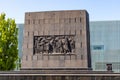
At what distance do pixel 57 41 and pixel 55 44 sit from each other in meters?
0.30

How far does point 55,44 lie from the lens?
75.6ft

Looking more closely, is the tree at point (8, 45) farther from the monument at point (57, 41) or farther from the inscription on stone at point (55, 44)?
the inscription on stone at point (55, 44)

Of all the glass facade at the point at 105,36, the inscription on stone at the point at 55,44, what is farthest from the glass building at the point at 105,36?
the inscription on stone at the point at 55,44

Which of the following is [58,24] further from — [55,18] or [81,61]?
[81,61]

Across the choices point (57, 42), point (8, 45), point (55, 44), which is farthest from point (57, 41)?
point (8, 45)

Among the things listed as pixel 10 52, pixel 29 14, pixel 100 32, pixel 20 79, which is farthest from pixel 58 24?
pixel 100 32

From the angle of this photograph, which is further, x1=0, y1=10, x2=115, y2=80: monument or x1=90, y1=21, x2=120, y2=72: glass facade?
x1=90, y1=21, x2=120, y2=72: glass facade

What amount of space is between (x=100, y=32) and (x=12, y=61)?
180ft

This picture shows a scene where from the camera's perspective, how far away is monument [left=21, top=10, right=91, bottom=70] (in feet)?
74.2

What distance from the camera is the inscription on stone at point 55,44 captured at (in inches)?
898

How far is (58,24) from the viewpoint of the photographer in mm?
23531

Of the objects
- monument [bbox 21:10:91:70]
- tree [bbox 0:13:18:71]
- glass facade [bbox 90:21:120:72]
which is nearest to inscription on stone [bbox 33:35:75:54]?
monument [bbox 21:10:91:70]

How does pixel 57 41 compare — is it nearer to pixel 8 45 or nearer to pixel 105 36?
pixel 8 45

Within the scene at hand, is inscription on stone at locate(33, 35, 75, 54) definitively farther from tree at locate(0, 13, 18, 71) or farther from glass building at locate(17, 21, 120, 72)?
glass building at locate(17, 21, 120, 72)
